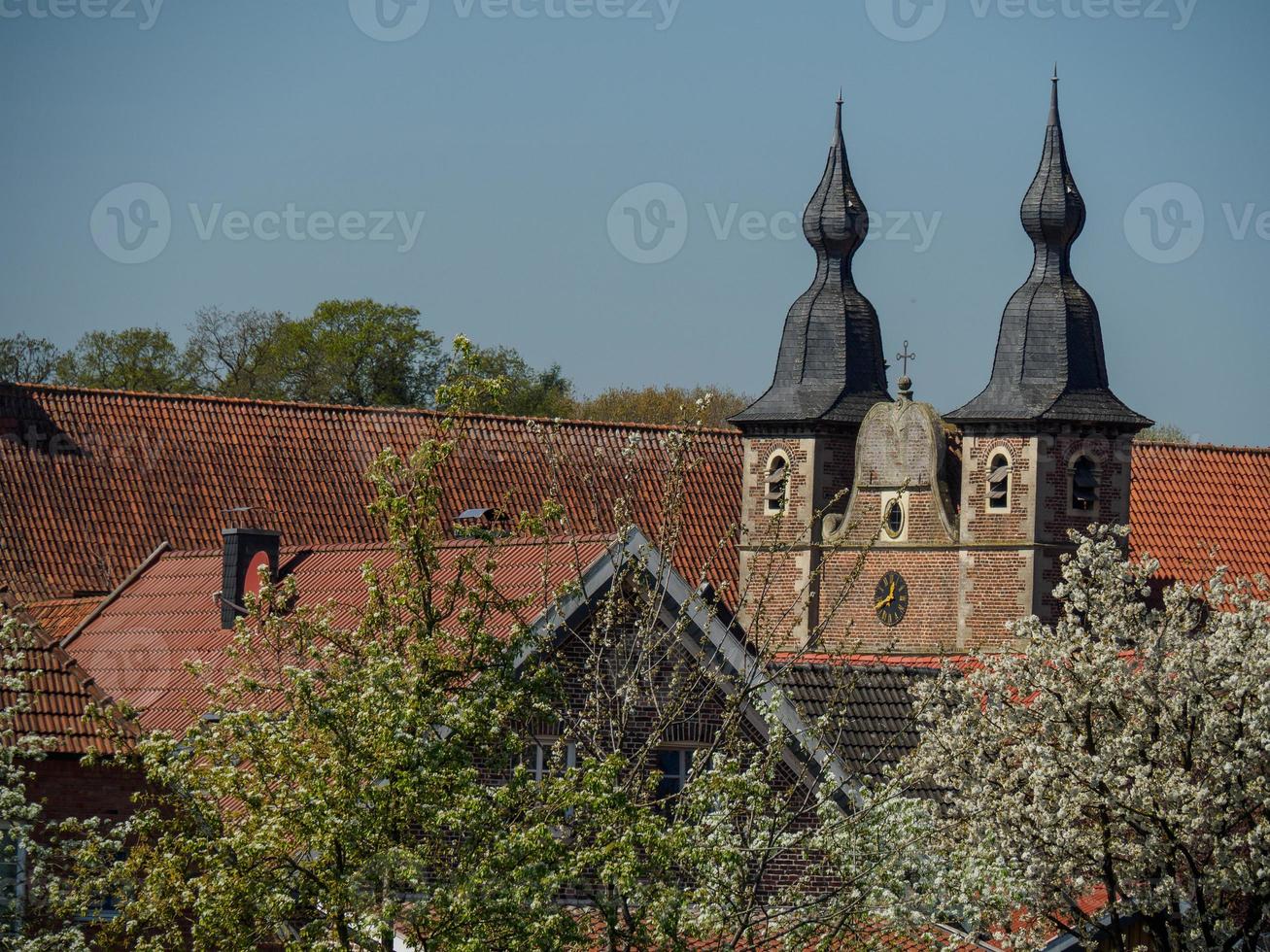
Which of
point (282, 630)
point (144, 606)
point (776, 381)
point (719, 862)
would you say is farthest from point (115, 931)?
point (776, 381)

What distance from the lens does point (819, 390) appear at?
46.2 metres

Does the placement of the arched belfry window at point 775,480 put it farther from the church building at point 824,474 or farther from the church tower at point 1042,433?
the church tower at point 1042,433

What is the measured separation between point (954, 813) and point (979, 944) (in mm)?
2565

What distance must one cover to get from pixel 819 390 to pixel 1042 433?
516cm

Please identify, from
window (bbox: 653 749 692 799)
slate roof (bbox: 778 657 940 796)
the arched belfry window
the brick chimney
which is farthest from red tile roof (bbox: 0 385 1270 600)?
window (bbox: 653 749 692 799)

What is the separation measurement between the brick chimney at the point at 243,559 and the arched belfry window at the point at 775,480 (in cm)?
2004

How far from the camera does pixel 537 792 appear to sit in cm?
1370

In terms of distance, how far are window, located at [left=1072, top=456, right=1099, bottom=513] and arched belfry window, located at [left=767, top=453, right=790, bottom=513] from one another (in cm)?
587

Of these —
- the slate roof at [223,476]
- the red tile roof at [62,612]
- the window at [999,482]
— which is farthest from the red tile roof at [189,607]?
the window at [999,482]

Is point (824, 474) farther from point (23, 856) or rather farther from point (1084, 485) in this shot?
point (23, 856)

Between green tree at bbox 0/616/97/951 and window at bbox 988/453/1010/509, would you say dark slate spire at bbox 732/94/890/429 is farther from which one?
green tree at bbox 0/616/97/951

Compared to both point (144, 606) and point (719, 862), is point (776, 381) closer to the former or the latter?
point (144, 606)

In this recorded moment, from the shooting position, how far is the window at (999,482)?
4284cm

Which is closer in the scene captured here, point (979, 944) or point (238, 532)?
point (979, 944)
